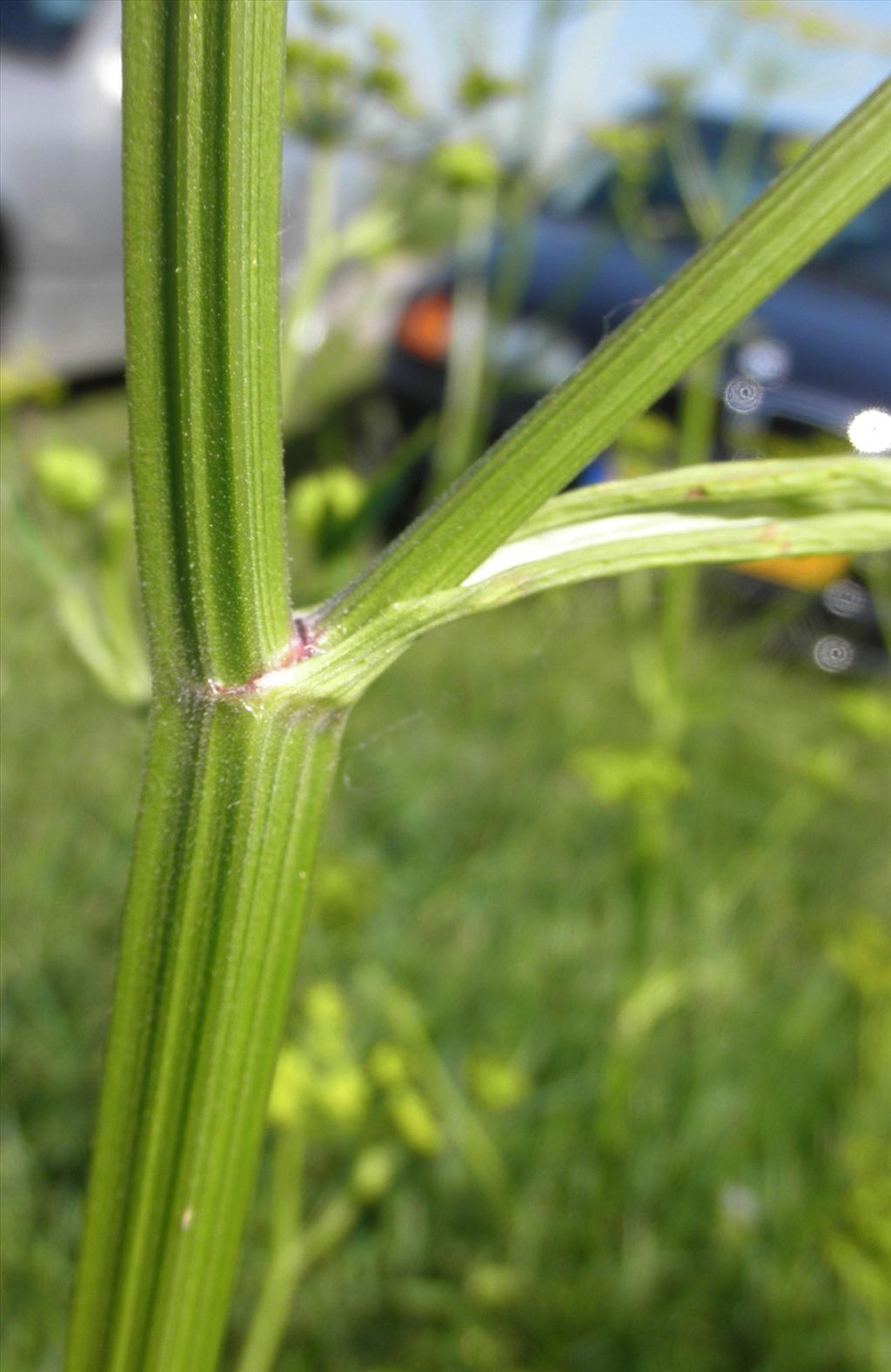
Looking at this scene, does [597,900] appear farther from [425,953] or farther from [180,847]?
[180,847]

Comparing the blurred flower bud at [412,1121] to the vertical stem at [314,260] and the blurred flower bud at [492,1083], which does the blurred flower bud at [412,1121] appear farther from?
the vertical stem at [314,260]

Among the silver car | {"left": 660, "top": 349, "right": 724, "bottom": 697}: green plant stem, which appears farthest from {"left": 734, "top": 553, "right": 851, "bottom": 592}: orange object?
the silver car

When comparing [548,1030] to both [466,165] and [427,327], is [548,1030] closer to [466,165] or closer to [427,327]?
[466,165]

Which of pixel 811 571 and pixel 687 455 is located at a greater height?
pixel 811 571

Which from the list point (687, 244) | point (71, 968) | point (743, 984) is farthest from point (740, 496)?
point (687, 244)

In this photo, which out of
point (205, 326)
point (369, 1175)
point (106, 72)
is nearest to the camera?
point (205, 326)

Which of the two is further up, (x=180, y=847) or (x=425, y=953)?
(x=425, y=953)

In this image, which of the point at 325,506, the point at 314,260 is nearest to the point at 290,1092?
the point at 325,506
